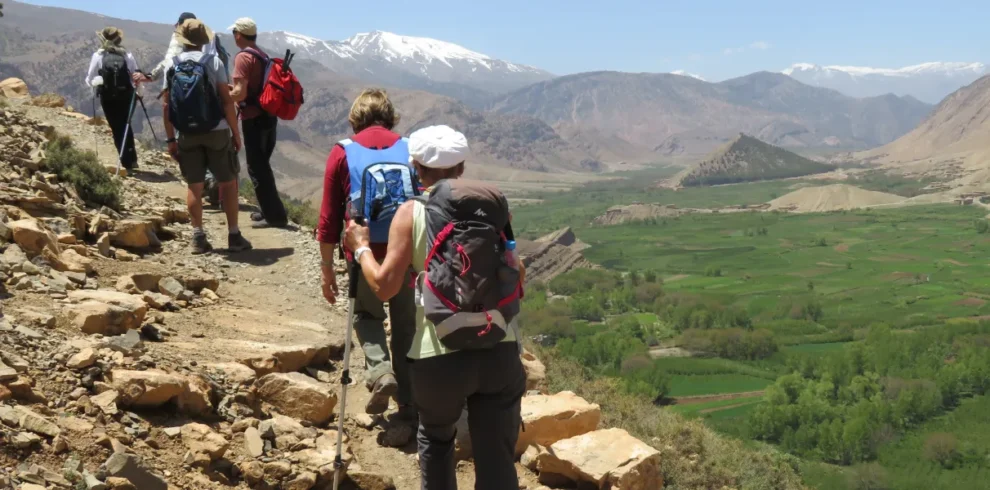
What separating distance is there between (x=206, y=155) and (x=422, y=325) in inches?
232

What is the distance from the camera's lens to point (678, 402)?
62156mm

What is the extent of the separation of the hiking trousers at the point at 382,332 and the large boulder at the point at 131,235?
4.11 m

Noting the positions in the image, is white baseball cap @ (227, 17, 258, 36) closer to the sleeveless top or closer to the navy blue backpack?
the navy blue backpack

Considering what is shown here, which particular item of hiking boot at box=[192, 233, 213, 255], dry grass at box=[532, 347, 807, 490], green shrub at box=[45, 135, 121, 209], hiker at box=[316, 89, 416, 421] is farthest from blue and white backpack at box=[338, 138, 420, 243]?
green shrub at box=[45, 135, 121, 209]

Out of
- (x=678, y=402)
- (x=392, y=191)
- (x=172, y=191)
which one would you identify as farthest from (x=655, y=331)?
(x=392, y=191)

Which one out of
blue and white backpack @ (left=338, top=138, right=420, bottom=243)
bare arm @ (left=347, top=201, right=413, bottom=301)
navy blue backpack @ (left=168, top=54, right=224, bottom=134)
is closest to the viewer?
bare arm @ (left=347, top=201, right=413, bottom=301)

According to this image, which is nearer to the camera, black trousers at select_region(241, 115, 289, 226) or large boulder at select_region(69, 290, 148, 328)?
large boulder at select_region(69, 290, 148, 328)

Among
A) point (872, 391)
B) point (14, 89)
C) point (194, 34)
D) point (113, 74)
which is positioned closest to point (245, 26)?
point (194, 34)

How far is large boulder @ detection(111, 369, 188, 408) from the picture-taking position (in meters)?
4.93

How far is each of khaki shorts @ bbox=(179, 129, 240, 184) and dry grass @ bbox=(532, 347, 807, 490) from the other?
4.44 meters

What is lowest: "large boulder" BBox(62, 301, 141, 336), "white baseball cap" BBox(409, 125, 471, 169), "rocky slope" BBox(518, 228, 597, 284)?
"rocky slope" BBox(518, 228, 597, 284)

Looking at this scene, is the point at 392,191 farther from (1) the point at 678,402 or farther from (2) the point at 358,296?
(1) the point at 678,402

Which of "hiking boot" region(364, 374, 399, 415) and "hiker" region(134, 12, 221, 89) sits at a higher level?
"hiker" region(134, 12, 221, 89)

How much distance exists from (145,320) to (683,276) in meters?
120
